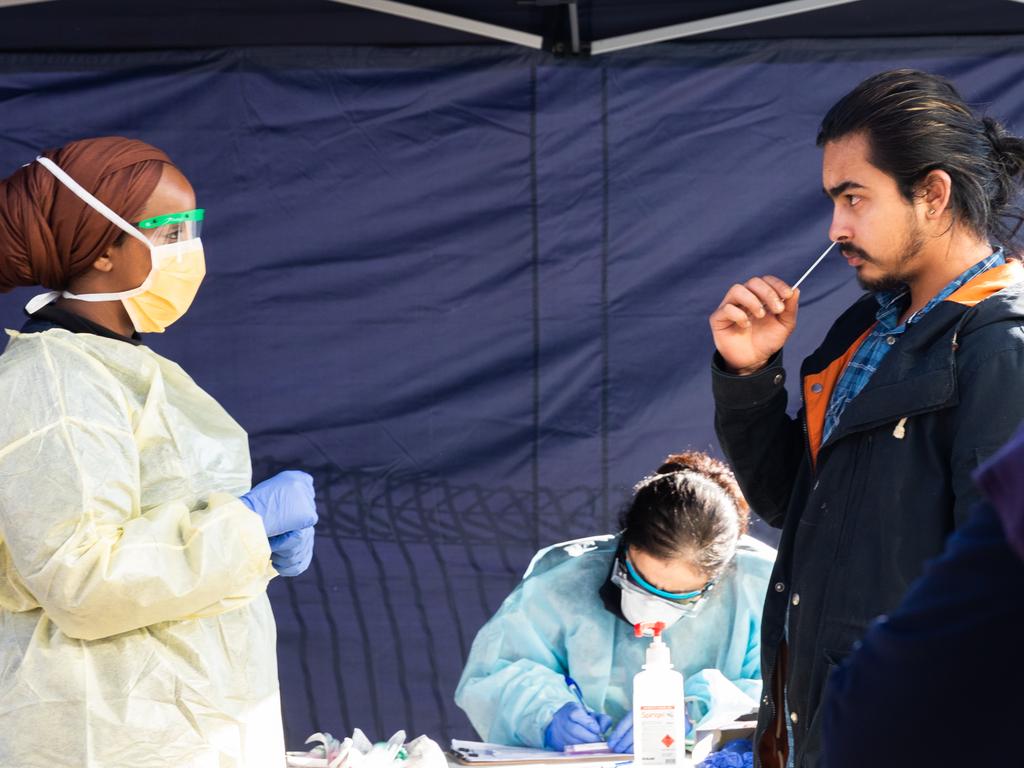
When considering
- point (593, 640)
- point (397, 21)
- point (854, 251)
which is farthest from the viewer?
point (397, 21)

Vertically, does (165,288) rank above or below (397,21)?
below

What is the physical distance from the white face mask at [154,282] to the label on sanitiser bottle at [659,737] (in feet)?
3.83

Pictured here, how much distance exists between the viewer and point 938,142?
1771mm

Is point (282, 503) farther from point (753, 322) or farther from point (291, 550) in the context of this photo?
point (753, 322)

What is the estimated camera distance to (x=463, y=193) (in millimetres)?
3326

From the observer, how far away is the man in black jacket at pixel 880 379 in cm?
162

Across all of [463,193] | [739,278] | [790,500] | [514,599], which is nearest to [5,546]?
[790,500]

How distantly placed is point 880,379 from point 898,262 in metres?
0.19

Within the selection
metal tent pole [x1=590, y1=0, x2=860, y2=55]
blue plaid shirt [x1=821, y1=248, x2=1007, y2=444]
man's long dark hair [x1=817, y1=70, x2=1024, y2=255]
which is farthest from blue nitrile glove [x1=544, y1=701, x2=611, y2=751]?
metal tent pole [x1=590, y1=0, x2=860, y2=55]

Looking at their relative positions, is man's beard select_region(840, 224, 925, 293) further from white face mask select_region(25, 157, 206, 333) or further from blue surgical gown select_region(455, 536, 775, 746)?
blue surgical gown select_region(455, 536, 775, 746)

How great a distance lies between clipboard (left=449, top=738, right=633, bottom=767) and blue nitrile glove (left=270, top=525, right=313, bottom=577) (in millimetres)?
772

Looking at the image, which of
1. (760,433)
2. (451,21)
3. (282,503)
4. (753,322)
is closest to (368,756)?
(282,503)

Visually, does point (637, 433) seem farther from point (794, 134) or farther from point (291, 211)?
point (291, 211)

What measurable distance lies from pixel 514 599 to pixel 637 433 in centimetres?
56
